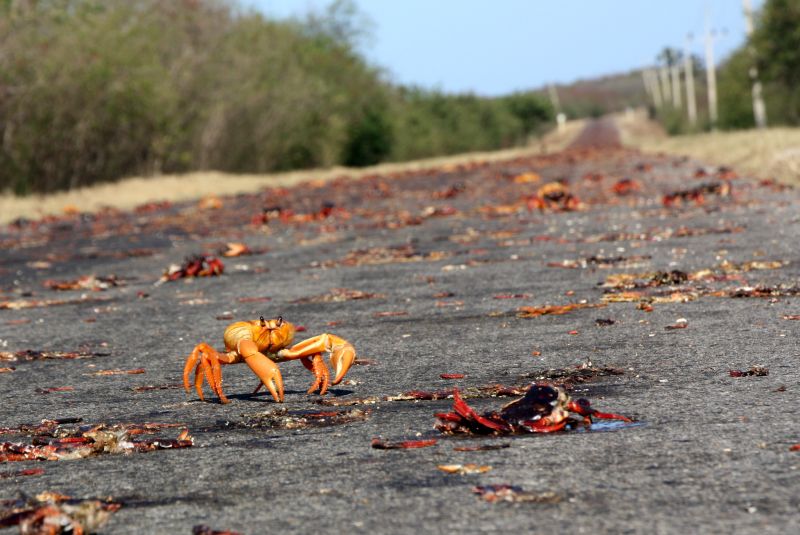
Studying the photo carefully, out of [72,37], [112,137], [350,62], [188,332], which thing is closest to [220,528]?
[188,332]

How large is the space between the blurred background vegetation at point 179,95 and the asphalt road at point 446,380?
17.8 meters

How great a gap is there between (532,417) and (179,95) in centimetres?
4044

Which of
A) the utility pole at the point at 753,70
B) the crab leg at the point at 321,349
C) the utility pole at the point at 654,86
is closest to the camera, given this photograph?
the crab leg at the point at 321,349

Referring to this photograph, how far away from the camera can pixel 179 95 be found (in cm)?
4425

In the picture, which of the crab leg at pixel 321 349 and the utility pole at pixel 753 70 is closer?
the crab leg at pixel 321 349

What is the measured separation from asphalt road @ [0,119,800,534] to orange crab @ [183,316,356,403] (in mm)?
138

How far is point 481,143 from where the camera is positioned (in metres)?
94.9

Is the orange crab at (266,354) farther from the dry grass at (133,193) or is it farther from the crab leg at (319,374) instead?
the dry grass at (133,193)

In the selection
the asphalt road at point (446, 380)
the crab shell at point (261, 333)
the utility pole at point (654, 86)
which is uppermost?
the utility pole at point (654, 86)

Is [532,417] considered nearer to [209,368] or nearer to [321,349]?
[321,349]

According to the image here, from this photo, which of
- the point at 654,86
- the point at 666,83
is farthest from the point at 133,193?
the point at 654,86

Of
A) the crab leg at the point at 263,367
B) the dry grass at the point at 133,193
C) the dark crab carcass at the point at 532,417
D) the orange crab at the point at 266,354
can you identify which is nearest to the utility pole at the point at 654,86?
the dry grass at the point at 133,193

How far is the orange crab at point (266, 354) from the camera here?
20.6 feet

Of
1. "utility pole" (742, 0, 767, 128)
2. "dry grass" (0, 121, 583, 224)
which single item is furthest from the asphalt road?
"utility pole" (742, 0, 767, 128)
